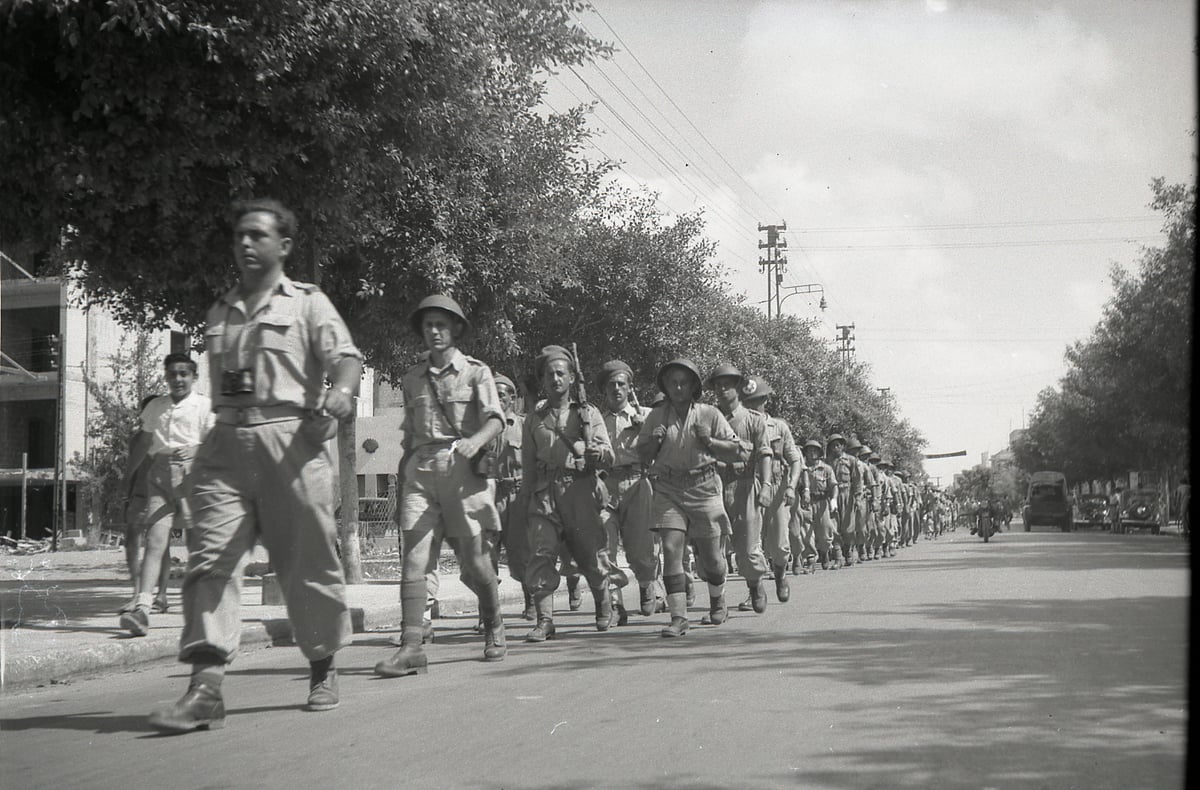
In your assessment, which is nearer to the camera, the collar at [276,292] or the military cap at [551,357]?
the collar at [276,292]

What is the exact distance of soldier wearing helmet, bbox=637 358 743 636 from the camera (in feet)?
31.4

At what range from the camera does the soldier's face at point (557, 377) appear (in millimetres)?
9297

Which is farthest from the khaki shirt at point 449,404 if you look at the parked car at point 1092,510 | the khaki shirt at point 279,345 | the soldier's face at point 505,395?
the parked car at point 1092,510

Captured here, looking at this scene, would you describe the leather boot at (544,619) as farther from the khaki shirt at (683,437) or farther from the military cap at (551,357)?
the military cap at (551,357)

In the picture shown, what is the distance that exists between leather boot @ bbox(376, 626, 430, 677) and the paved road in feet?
0.30

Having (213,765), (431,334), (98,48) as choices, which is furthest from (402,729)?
(98,48)

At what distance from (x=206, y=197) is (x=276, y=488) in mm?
5465

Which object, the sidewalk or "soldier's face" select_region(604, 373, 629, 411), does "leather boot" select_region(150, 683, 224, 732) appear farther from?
"soldier's face" select_region(604, 373, 629, 411)

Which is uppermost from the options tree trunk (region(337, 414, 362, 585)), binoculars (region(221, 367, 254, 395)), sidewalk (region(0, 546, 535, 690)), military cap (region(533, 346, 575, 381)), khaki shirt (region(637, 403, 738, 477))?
military cap (region(533, 346, 575, 381))

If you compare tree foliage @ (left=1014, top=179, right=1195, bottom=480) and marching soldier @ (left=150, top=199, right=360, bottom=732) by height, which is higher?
tree foliage @ (left=1014, top=179, right=1195, bottom=480)

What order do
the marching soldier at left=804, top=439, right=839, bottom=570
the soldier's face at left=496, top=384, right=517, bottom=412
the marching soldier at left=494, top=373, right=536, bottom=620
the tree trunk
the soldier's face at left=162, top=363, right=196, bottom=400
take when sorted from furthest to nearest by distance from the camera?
the marching soldier at left=804, top=439, right=839, bottom=570 → the tree trunk → the soldier's face at left=496, top=384, right=517, bottom=412 → the marching soldier at left=494, top=373, right=536, bottom=620 → the soldier's face at left=162, top=363, right=196, bottom=400

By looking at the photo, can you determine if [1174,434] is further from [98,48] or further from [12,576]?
[98,48]

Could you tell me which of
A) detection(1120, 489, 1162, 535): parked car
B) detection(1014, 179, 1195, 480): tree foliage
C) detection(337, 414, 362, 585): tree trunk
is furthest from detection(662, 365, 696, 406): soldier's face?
detection(1120, 489, 1162, 535): parked car

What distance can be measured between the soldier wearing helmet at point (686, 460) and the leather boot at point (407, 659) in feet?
8.81
